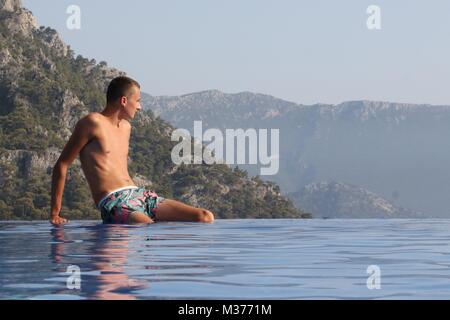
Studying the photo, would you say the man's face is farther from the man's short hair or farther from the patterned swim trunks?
the patterned swim trunks

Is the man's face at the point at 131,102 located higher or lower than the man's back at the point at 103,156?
higher


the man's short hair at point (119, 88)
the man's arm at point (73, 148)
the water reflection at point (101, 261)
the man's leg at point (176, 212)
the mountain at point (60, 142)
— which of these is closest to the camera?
the water reflection at point (101, 261)

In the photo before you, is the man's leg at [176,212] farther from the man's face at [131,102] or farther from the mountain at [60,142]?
the mountain at [60,142]

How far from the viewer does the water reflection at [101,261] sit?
5174mm

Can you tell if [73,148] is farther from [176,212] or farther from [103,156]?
[176,212]

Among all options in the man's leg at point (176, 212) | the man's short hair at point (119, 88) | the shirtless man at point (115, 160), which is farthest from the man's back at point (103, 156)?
the man's leg at point (176, 212)

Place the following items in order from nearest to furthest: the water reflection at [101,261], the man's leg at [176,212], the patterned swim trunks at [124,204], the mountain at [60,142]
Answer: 1. the water reflection at [101,261]
2. the patterned swim trunks at [124,204]
3. the man's leg at [176,212]
4. the mountain at [60,142]

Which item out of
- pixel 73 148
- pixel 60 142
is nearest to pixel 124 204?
pixel 73 148

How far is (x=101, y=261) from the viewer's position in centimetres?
703

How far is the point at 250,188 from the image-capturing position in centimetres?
12888

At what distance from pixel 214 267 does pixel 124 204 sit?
5646 millimetres

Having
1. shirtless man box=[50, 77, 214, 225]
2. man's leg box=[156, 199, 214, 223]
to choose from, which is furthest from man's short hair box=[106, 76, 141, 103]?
man's leg box=[156, 199, 214, 223]

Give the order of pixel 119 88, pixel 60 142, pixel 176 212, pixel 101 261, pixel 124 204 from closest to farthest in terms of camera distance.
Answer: pixel 101 261 → pixel 119 88 → pixel 124 204 → pixel 176 212 → pixel 60 142
